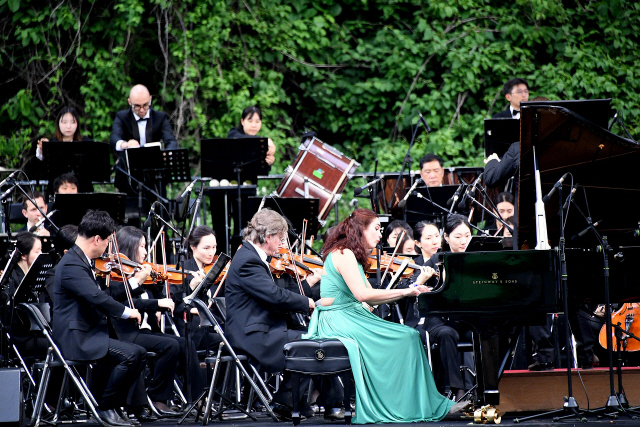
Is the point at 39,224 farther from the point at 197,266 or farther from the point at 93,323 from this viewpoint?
the point at 93,323

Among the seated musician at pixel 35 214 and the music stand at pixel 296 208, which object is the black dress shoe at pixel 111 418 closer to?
the music stand at pixel 296 208

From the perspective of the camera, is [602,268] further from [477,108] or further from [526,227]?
[477,108]

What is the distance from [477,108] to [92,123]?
18.0 feet

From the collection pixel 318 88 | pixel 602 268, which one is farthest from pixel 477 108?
pixel 602 268

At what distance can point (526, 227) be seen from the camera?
5.92 meters

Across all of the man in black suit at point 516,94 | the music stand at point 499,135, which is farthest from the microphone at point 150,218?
the man in black suit at point 516,94

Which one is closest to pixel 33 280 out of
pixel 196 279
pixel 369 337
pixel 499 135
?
pixel 196 279

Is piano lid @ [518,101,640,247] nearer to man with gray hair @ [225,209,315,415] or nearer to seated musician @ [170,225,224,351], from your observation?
man with gray hair @ [225,209,315,415]

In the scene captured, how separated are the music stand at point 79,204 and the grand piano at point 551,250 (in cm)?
378

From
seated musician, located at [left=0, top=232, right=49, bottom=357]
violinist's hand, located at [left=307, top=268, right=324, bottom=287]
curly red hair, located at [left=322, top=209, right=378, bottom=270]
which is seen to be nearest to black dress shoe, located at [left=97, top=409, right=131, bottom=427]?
seated musician, located at [left=0, top=232, right=49, bottom=357]

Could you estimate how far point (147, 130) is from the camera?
991 centimetres

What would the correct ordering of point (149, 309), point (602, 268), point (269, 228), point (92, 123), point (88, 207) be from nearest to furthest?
point (602, 268), point (269, 228), point (149, 309), point (88, 207), point (92, 123)

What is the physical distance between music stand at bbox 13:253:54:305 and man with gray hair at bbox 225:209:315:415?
143 cm

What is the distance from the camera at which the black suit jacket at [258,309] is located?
6.40 metres
